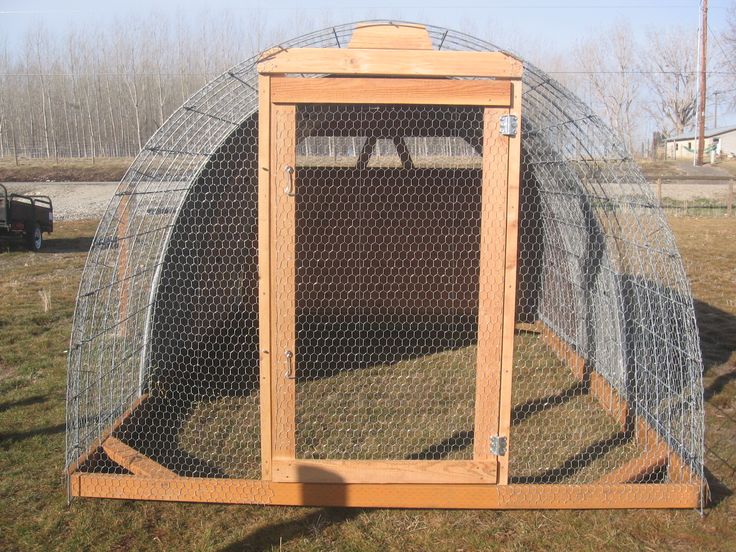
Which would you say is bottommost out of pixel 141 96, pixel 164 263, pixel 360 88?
pixel 164 263

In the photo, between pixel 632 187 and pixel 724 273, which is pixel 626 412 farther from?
pixel 724 273

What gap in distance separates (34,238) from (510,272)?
12378 millimetres

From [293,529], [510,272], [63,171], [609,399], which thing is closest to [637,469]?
[609,399]

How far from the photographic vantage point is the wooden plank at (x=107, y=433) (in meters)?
4.07

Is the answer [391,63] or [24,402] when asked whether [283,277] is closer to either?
[391,63]

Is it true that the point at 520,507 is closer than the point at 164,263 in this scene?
Yes

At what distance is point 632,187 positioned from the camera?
181 inches

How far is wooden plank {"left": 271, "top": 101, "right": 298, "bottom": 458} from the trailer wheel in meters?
11.6

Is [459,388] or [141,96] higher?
[141,96]

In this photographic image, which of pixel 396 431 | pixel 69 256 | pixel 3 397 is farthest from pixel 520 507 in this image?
pixel 69 256

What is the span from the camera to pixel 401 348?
7336 millimetres

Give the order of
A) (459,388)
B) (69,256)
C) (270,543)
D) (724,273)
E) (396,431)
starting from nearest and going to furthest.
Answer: (270,543), (396,431), (459,388), (724,273), (69,256)

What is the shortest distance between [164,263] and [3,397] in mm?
1696

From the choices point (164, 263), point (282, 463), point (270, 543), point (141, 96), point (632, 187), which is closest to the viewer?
point (270, 543)
